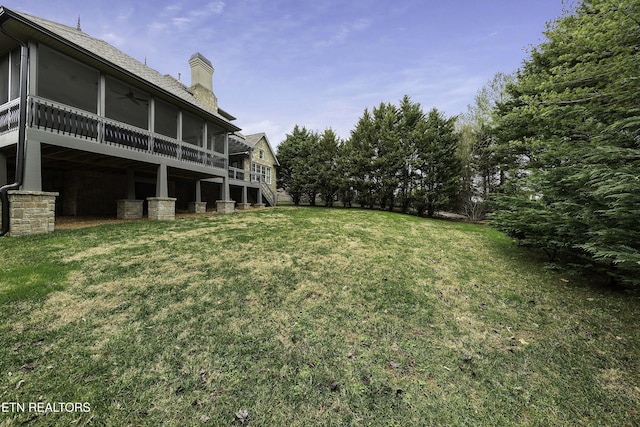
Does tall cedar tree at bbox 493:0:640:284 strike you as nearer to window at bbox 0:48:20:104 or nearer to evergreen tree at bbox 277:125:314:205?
window at bbox 0:48:20:104

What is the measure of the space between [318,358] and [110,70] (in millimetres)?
12308

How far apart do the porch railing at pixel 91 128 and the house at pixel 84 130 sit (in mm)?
35

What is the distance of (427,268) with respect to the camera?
19.7 feet

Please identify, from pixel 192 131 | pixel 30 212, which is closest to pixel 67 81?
pixel 192 131

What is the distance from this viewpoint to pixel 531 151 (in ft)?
48.8

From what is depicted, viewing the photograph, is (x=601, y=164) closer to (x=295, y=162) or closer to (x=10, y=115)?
(x=10, y=115)

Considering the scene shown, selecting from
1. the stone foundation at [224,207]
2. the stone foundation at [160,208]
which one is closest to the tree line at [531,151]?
the stone foundation at [224,207]

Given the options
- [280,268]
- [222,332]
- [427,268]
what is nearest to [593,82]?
[427,268]

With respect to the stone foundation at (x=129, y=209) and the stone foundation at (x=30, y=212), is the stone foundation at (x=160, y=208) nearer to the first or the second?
the stone foundation at (x=129, y=209)

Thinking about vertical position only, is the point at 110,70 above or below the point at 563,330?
above

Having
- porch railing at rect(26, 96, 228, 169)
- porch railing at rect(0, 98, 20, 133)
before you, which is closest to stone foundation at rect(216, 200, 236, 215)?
porch railing at rect(26, 96, 228, 169)

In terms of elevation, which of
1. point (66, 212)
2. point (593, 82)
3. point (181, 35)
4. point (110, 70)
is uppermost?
point (181, 35)

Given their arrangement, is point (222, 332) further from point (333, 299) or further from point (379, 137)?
point (379, 137)

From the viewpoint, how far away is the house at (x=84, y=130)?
266 inches
